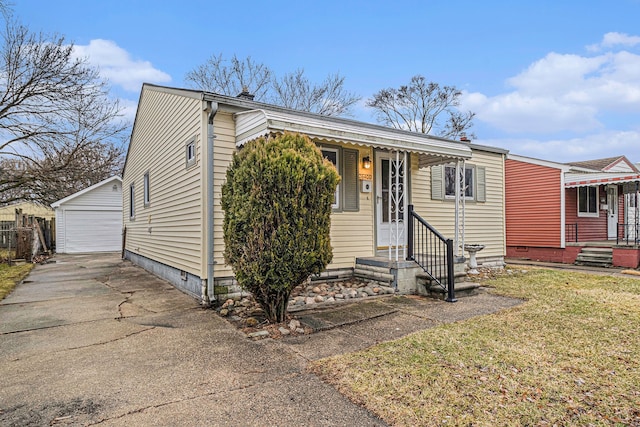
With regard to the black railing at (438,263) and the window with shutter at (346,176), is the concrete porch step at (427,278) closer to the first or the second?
the black railing at (438,263)

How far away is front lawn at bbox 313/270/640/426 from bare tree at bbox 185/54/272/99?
70.3 feet

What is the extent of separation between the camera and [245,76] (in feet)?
75.7

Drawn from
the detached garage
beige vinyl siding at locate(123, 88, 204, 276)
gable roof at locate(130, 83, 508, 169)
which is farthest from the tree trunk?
the detached garage

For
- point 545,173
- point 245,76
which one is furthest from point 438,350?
point 245,76

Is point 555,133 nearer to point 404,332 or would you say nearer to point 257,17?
point 257,17

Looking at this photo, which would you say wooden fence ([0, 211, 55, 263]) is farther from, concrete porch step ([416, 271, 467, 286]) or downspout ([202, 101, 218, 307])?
concrete porch step ([416, 271, 467, 286])

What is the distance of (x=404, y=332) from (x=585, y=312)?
114 inches

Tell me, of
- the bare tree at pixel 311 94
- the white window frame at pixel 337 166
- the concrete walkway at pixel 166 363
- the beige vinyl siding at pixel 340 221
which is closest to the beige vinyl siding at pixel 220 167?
the beige vinyl siding at pixel 340 221

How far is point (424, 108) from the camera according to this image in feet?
81.2

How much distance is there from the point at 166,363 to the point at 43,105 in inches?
531

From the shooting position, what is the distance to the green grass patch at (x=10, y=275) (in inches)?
289

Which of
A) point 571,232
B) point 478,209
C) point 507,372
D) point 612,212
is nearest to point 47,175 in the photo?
point 478,209

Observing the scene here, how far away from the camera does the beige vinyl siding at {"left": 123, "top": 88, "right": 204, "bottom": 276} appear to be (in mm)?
6227

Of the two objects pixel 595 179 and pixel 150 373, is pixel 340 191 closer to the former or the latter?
pixel 150 373
